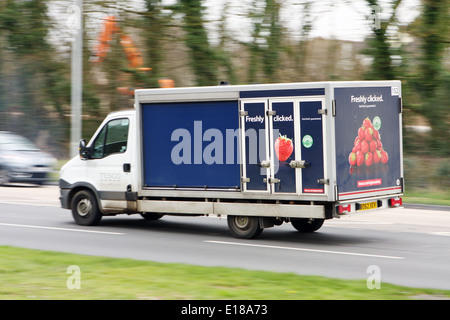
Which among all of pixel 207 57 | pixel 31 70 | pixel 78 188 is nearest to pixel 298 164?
pixel 78 188

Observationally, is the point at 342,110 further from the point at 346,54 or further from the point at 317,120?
the point at 346,54

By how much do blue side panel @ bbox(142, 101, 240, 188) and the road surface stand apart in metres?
1.00

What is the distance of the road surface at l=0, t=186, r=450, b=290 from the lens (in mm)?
9672

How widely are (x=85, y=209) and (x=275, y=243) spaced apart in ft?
13.4

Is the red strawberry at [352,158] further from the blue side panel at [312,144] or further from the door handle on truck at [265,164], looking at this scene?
the door handle on truck at [265,164]

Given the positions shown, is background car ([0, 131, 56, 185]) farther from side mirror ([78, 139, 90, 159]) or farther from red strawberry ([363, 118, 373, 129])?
red strawberry ([363, 118, 373, 129])

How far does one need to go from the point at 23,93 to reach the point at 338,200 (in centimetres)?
2282

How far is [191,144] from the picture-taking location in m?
12.7

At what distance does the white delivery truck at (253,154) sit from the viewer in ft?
37.6

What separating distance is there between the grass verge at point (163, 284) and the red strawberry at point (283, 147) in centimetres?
310

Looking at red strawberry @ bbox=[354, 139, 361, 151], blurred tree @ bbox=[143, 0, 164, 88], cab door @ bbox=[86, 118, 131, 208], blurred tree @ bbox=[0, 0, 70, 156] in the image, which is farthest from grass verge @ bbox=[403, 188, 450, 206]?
blurred tree @ bbox=[0, 0, 70, 156]
